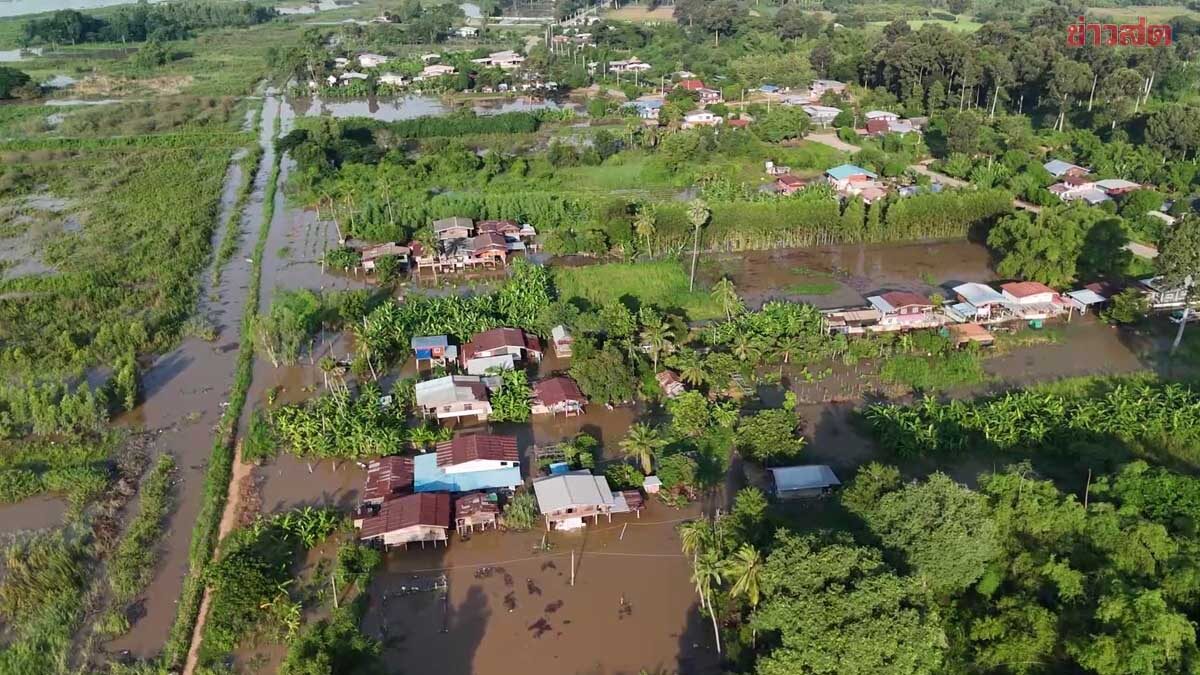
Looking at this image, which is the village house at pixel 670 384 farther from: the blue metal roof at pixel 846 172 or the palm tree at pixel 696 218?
the blue metal roof at pixel 846 172

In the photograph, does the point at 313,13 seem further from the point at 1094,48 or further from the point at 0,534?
the point at 0,534

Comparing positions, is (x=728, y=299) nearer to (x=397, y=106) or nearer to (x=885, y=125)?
(x=885, y=125)

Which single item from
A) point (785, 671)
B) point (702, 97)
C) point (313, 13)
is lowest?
point (785, 671)

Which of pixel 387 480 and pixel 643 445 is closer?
pixel 387 480

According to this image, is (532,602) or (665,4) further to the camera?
(665,4)

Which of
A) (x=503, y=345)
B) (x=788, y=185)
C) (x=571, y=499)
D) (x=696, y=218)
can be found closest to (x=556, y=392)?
(x=503, y=345)

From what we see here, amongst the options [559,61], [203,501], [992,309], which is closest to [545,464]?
[203,501]

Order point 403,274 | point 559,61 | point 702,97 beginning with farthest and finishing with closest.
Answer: point 559,61 < point 702,97 < point 403,274

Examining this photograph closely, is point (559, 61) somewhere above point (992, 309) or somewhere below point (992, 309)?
above
